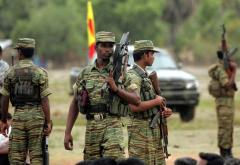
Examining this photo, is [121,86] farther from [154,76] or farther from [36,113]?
[36,113]

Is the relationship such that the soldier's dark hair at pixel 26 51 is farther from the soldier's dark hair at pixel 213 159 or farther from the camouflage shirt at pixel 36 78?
the soldier's dark hair at pixel 213 159

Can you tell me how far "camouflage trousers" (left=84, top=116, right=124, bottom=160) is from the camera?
864 centimetres

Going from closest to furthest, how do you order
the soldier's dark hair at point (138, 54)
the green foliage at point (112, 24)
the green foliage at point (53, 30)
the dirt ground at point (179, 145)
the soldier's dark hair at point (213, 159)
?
the soldier's dark hair at point (213, 159)
the soldier's dark hair at point (138, 54)
the dirt ground at point (179, 145)
the green foliage at point (53, 30)
the green foliage at point (112, 24)

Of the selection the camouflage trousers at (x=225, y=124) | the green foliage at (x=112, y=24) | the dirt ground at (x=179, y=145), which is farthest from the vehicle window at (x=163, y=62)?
the green foliage at (x=112, y=24)

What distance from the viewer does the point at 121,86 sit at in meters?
8.57

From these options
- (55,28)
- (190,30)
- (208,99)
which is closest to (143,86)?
(208,99)

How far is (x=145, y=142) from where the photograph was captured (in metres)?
8.84

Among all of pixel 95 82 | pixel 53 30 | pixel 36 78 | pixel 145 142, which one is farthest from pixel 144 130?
pixel 53 30

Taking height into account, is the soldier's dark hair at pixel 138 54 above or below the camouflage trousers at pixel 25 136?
above

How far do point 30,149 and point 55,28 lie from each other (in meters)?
66.7

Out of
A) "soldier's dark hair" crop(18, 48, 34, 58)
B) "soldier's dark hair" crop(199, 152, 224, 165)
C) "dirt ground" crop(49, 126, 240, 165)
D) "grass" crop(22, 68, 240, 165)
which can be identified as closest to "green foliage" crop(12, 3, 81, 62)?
"grass" crop(22, 68, 240, 165)

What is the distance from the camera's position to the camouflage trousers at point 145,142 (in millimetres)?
8836

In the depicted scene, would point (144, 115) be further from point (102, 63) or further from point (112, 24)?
point (112, 24)

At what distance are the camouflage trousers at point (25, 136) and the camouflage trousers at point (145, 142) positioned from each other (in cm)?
120
